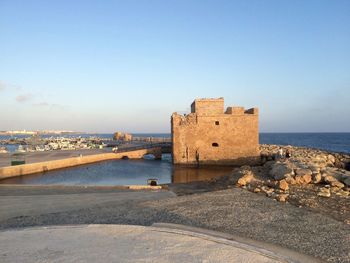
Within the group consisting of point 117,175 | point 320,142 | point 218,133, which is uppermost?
point 218,133

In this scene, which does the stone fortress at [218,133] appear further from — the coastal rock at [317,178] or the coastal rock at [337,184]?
the coastal rock at [337,184]

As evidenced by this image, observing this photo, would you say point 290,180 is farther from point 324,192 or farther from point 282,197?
point 282,197

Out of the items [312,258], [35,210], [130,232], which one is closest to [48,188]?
[35,210]

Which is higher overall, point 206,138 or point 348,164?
point 206,138

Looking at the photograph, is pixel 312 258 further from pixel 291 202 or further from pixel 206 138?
pixel 206 138

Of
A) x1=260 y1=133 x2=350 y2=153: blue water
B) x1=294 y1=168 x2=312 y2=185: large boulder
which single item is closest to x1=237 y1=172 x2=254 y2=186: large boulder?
x1=294 y1=168 x2=312 y2=185: large boulder

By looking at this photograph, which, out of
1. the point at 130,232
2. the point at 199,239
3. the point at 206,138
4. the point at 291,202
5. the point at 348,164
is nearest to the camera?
the point at 199,239

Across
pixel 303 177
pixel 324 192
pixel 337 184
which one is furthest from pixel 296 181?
pixel 324 192

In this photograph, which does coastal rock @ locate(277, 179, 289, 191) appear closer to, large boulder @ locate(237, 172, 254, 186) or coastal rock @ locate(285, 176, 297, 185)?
coastal rock @ locate(285, 176, 297, 185)

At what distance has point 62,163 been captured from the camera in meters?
23.6

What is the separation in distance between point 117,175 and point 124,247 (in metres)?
16.5

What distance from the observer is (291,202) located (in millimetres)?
9086

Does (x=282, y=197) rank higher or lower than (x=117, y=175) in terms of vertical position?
higher

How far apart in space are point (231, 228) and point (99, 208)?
369 cm
